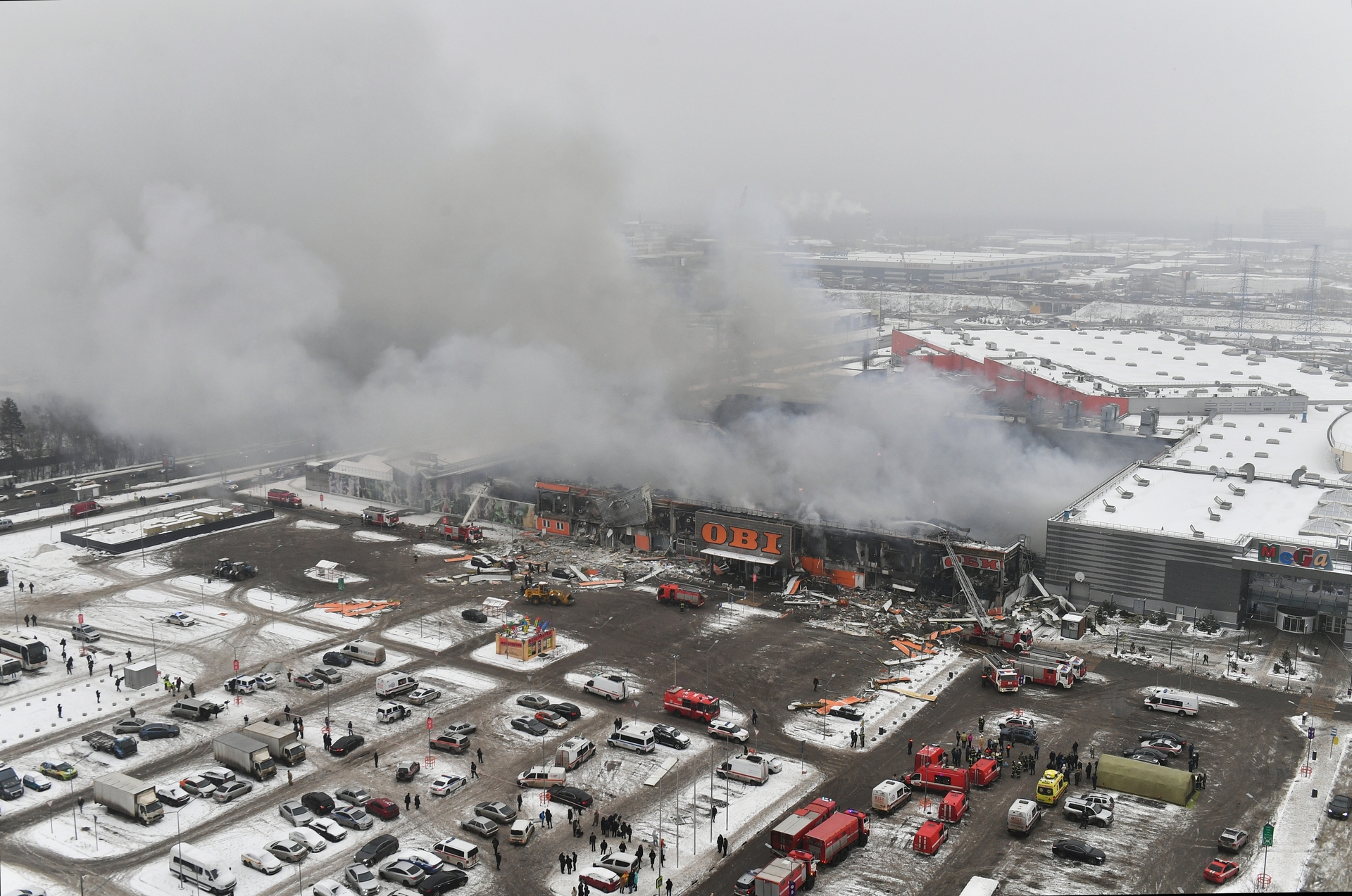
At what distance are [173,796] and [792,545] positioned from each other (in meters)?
17.3

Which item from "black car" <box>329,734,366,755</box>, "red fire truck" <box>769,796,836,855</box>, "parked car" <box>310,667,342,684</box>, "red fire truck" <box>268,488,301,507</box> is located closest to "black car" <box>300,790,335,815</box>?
"black car" <box>329,734,366,755</box>

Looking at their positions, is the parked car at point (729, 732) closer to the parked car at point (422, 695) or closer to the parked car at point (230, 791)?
the parked car at point (422, 695)

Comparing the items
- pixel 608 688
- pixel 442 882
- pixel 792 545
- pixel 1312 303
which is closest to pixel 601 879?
pixel 442 882

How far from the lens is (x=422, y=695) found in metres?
23.1

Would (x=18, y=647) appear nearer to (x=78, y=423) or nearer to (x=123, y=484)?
(x=123, y=484)

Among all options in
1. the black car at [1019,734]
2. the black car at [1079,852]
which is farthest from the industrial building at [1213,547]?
the black car at [1079,852]

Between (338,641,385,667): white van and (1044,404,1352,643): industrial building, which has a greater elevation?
(1044,404,1352,643): industrial building

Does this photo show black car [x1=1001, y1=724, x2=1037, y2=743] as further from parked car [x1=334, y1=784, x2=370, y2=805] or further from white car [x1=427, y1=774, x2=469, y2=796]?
parked car [x1=334, y1=784, x2=370, y2=805]

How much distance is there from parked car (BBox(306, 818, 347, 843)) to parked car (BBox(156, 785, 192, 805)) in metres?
2.44

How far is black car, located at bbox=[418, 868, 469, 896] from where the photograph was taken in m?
16.1

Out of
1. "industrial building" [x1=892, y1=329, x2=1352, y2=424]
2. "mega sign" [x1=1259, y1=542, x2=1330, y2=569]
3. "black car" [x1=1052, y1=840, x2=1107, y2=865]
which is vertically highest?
"industrial building" [x1=892, y1=329, x2=1352, y2=424]

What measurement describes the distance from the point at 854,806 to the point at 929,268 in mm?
95390

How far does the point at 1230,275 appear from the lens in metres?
126

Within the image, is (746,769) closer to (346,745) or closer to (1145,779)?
(1145,779)
